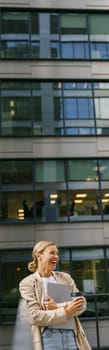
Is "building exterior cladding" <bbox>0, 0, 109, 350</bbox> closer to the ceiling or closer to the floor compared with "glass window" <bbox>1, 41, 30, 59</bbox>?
closer to the floor

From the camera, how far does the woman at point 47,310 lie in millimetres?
2705

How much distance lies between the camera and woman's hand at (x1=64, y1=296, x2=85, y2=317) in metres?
2.74

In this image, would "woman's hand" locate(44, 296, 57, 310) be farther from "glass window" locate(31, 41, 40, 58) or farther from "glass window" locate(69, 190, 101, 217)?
"glass window" locate(31, 41, 40, 58)

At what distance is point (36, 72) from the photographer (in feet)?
60.0

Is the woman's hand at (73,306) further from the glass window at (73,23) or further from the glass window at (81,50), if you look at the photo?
the glass window at (73,23)

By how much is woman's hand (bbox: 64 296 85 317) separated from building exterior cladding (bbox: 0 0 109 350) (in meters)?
13.7

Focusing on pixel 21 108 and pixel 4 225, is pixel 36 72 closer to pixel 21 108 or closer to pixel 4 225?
pixel 21 108

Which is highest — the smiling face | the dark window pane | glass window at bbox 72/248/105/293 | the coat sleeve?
the dark window pane

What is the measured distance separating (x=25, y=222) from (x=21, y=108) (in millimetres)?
4721

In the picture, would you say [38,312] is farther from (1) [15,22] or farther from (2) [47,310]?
(1) [15,22]

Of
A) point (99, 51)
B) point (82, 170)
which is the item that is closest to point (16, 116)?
point (82, 170)

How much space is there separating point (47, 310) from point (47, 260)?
316 millimetres

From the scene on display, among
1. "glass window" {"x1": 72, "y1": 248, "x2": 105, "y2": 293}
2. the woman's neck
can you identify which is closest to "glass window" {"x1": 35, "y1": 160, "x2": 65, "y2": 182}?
"glass window" {"x1": 72, "y1": 248, "x2": 105, "y2": 293}

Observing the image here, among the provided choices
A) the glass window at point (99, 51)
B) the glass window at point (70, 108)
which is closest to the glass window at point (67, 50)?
the glass window at point (99, 51)
